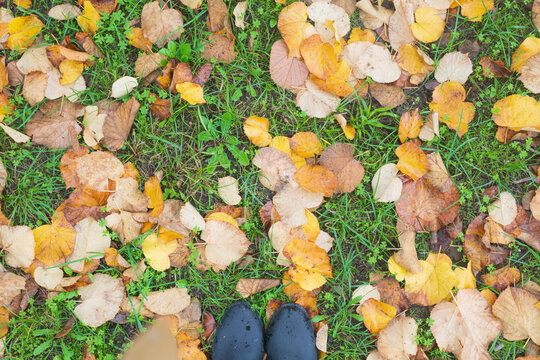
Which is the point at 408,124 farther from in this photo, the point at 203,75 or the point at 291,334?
the point at 291,334

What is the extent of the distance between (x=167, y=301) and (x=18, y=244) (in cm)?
86

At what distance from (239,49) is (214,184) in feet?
2.61

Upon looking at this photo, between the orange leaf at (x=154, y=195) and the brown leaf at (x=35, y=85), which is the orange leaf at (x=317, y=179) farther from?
the brown leaf at (x=35, y=85)

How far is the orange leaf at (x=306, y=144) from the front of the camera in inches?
92.1

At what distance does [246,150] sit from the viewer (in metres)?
2.37

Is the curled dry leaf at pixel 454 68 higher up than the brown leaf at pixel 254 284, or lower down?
higher up

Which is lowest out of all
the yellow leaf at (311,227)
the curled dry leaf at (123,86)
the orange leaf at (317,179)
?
the yellow leaf at (311,227)

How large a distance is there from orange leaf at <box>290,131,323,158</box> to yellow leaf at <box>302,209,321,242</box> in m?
0.33

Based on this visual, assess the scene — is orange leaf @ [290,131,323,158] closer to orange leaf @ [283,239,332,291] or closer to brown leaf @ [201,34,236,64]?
orange leaf @ [283,239,332,291]

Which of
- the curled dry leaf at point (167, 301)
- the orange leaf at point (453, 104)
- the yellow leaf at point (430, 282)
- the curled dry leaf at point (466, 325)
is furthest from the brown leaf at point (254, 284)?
the orange leaf at point (453, 104)

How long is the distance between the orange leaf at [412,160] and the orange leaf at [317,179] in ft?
1.35

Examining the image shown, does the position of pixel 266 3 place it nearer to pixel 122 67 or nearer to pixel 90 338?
pixel 122 67

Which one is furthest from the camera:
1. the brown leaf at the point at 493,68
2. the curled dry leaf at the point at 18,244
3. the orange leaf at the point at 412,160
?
the brown leaf at the point at 493,68

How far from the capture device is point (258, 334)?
239 centimetres
